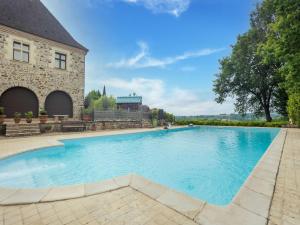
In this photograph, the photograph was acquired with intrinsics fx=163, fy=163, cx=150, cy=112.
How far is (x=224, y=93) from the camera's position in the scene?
26266mm

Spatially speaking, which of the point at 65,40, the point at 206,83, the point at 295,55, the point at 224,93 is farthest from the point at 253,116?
the point at 65,40

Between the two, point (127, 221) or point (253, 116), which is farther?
point (253, 116)

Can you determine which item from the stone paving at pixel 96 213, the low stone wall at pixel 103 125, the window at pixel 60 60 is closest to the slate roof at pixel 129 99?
the low stone wall at pixel 103 125

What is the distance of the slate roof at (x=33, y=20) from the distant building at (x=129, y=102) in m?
15.0

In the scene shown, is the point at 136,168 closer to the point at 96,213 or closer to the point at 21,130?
the point at 96,213

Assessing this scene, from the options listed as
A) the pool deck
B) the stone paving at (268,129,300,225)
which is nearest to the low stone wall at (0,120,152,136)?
the pool deck

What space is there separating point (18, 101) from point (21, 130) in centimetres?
362

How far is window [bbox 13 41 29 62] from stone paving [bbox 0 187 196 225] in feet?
49.9

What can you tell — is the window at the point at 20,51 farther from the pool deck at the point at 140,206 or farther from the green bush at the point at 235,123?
the green bush at the point at 235,123

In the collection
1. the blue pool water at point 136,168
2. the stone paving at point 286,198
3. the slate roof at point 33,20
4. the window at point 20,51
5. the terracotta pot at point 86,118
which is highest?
the slate roof at point 33,20

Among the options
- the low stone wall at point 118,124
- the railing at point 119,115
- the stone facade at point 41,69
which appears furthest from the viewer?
the railing at point 119,115

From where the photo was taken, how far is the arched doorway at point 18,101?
12.8m

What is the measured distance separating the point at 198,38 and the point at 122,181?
55.0 feet

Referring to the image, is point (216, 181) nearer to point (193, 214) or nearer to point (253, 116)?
point (193, 214)
